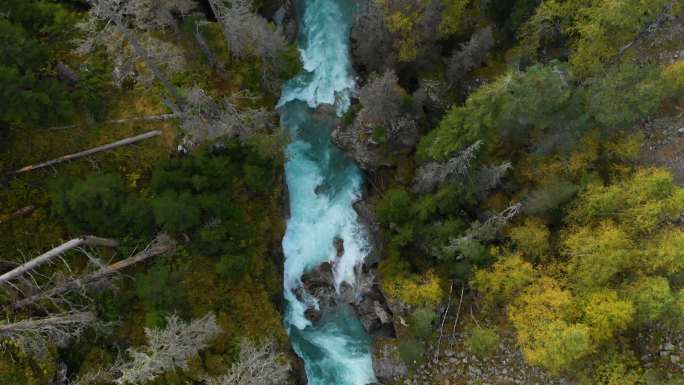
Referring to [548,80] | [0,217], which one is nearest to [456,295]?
[548,80]

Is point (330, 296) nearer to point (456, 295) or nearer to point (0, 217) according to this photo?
point (456, 295)

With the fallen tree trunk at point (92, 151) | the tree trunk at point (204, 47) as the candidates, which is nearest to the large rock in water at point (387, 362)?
the fallen tree trunk at point (92, 151)

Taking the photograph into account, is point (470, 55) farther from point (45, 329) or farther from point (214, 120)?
point (45, 329)

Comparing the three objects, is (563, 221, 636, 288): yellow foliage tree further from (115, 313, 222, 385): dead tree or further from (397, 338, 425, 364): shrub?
(115, 313, 222, 385): dead tree

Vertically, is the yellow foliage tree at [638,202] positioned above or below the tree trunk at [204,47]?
above

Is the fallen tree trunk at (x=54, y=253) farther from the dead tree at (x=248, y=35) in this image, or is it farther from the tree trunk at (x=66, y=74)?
the dead tree at (x=248, y=35)

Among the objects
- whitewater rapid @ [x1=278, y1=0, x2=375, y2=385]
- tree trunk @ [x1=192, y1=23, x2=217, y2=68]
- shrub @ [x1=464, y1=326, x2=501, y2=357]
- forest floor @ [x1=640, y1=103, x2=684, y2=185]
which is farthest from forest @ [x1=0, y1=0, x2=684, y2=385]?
whitewater rapid @ [x1=278, y1=0, x2=375, y2=385]
